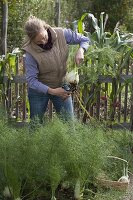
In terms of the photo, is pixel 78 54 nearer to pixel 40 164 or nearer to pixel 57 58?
pixel 57 58

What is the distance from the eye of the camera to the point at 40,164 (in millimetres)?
3684

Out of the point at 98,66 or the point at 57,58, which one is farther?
the point at 98,66

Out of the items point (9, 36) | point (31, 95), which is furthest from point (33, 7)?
point (31, 95)

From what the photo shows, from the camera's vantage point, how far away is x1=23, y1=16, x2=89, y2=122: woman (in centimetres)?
431

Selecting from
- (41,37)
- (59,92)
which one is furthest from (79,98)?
(41,37)

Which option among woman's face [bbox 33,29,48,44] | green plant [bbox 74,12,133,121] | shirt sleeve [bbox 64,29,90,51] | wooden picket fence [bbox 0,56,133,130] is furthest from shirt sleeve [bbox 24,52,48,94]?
wooden picket fence [bbox 0,56,133,130]

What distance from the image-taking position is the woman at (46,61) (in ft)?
14.1

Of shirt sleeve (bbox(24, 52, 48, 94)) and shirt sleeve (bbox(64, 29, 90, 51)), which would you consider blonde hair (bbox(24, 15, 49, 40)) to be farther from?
shirt sleeve (bbox(64, 29, 90, 51))

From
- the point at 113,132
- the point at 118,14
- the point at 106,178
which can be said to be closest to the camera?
the point at 106,178

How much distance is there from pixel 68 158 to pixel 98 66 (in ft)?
7.10

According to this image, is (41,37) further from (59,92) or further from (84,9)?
(84,9)

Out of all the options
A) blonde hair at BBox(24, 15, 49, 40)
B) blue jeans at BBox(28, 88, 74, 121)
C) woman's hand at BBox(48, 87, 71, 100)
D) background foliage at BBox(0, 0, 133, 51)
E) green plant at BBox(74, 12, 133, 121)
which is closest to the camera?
blonde hair at BBox(24, 15, 49, 40)

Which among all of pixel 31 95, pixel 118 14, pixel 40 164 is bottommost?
pixel 40 164

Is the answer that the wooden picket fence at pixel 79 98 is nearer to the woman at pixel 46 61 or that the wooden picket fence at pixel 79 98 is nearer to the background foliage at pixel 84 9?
the woman at pixel 46 61
